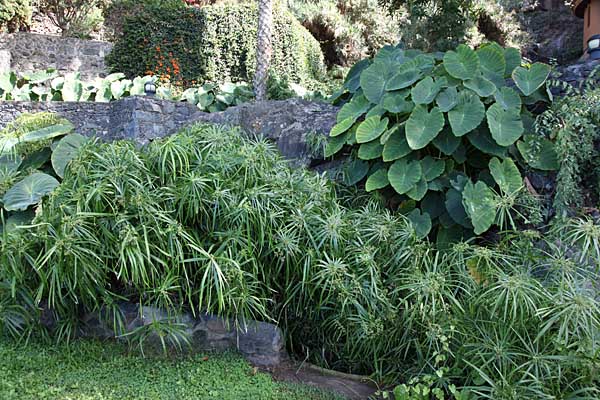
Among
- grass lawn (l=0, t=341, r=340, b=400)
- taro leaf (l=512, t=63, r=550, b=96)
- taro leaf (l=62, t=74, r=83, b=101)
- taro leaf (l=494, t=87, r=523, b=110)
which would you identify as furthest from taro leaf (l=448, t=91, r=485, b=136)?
taro leaf (l=62, t=74, r=83, b=101)

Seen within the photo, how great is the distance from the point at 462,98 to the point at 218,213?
2337 mm

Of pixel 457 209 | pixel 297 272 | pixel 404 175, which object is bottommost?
pixel 297 272

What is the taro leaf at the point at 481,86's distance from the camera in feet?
15.1

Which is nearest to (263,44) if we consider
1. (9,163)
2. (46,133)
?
(46,133)

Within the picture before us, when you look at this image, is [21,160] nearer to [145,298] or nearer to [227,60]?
[145,298]

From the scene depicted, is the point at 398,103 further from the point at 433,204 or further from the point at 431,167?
the point at 433,204

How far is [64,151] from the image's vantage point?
16.1 ft

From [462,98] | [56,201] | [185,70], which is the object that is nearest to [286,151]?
[462,98]

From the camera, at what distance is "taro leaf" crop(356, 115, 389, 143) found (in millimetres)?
4727

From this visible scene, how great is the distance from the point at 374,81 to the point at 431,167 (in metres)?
1.07

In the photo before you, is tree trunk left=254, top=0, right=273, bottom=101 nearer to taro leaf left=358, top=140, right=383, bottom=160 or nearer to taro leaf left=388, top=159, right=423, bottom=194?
taro leaf left=358, top=140, right=383, bottom=160

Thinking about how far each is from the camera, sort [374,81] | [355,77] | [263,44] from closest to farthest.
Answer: [374,81] < [355,77] < [263,44]

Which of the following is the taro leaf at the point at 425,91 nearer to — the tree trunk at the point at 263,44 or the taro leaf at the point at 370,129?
the taro leaf at the point at 370,129

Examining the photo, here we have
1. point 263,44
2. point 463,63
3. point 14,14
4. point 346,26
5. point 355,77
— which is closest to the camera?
point 463,63
